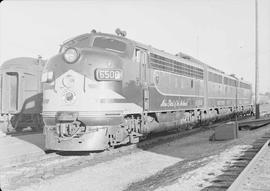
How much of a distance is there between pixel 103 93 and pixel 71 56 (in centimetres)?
145

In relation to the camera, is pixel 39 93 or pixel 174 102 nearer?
pixel 174 102

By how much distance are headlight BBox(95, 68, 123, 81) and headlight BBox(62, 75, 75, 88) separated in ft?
2.43

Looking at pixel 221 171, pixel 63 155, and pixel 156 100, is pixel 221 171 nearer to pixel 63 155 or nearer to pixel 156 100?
pixel 63 155

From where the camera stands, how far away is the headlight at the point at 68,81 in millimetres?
9703

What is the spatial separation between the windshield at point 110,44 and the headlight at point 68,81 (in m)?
1.46

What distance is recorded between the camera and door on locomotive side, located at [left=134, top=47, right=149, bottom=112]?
36.8 feet

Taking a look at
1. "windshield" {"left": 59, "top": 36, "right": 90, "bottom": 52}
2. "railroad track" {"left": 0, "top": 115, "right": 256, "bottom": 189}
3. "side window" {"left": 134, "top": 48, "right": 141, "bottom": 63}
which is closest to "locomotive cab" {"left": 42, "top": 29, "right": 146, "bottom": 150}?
"railroad track" {"left": 0, "top": 115, "right": 256, "bottom": 189}

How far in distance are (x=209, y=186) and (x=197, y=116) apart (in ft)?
40.4

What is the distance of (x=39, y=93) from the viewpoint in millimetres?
18266

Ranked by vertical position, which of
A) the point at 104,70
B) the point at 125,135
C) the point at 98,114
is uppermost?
the point at 104,70

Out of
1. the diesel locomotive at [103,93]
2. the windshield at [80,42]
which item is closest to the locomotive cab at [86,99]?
the diesel locomotive at [103,93]

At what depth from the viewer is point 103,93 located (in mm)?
9570

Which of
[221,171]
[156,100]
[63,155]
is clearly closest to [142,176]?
[221,171]

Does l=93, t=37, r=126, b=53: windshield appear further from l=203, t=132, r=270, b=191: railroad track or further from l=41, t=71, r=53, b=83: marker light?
l=203, t=132, r=270, b=191: railroad track
